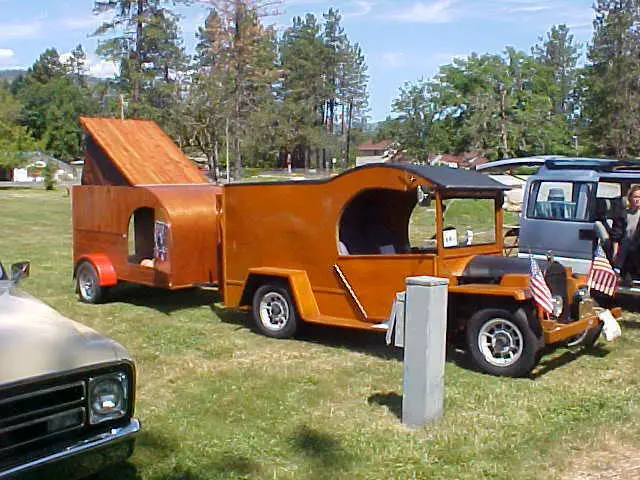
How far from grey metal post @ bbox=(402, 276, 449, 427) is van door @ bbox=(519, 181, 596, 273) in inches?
197

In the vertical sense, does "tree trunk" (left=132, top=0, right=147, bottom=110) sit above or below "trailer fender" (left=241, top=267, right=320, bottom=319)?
above

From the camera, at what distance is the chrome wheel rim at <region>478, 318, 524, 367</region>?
704 centimetres


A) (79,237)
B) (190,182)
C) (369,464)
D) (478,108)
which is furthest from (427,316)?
(478,108)

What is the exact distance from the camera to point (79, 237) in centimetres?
1152

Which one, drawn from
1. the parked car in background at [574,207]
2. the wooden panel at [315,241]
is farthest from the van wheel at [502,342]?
the parked car in background at [574,207]

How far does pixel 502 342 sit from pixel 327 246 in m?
2.18

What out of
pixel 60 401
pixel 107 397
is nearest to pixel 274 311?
pixel 107 397

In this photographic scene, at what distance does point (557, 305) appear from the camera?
7.57 meters

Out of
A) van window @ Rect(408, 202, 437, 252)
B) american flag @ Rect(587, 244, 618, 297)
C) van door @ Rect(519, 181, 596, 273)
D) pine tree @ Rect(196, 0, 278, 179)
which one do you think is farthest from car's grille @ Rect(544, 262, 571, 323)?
pine tree @ Rect(196, 0, 278, 179)

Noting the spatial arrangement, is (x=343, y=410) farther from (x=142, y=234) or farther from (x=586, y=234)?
(x=142, y=234)

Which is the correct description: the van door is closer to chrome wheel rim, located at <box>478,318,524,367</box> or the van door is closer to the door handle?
the door handle

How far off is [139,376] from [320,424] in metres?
2.14

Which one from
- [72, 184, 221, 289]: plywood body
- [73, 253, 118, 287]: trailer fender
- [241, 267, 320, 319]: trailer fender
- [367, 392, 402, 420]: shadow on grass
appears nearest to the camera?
[367, 392, 402, 420]: shadow on grass

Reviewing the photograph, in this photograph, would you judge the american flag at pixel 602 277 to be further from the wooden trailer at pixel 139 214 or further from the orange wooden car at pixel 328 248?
the wooden trailer at pixel 139 214
